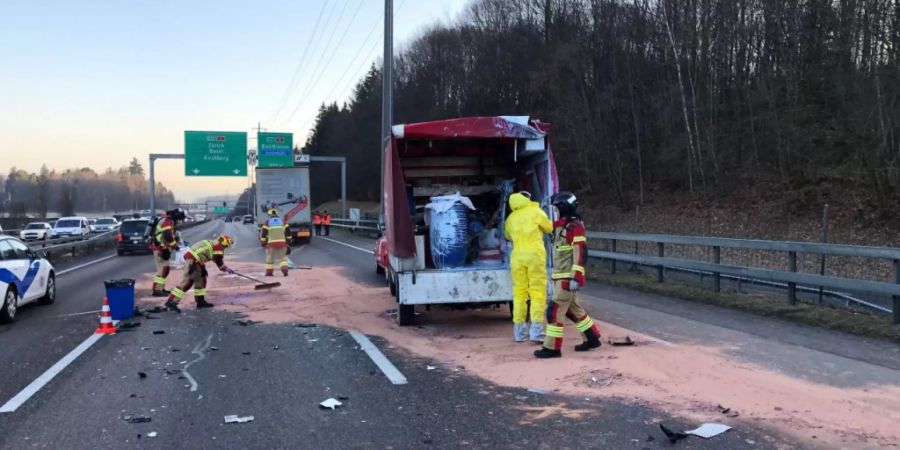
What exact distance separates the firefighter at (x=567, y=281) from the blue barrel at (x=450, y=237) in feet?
6.84

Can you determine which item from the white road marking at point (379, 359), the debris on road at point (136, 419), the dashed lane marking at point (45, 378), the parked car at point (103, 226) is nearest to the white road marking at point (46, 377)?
the dashed lane marking at point (45, 378)

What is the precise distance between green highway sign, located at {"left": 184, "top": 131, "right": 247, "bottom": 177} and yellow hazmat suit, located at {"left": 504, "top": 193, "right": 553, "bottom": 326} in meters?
33.0

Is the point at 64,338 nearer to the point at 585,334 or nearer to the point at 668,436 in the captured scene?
the point at 585,334

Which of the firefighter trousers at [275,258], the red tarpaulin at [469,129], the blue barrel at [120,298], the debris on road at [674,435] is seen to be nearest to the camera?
the debris on road at [674,435]

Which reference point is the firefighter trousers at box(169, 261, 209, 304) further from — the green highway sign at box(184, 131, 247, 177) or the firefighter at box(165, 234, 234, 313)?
the green highway sign at box(184, 131, 247, 177)

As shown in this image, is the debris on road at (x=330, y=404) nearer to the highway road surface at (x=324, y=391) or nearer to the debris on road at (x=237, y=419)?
the highway road surface at (x=324, y=391)

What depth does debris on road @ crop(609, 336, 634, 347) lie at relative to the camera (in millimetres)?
7340

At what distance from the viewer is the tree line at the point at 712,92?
65.8 feet

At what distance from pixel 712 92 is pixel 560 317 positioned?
23.1 m

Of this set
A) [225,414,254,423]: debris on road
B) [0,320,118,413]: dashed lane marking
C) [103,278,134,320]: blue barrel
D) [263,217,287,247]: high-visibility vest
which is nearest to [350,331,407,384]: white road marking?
[225,414,254,423]: debris on road

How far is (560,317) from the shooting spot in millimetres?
6945

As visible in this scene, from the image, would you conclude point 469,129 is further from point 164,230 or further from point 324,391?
point 164,230

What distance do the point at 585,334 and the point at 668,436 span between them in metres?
2.72

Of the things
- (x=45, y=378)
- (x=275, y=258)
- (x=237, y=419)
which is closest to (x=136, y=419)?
(x=237, y=419)
